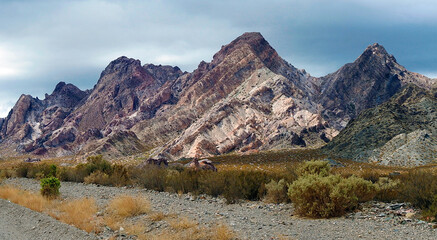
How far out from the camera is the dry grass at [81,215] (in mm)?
13398

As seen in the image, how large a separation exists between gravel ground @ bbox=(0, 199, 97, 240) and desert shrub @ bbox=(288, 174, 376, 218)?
8.82 metres

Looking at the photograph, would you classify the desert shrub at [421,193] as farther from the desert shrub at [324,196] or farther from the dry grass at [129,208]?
the dry grass at [129,208]

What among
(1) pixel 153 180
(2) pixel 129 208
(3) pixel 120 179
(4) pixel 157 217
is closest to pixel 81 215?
(2) pixel 129 208

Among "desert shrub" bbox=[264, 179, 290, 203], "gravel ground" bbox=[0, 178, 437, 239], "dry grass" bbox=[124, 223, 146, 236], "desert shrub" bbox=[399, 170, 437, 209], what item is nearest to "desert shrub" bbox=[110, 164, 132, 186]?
"gravel ground" bbox=[0, 178, 437, 239]

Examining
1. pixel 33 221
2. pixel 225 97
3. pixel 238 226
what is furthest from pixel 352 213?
pixel 225 97

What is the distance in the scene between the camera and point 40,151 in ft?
654

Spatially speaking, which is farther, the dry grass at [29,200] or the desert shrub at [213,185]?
the desert shrub at [213,185]

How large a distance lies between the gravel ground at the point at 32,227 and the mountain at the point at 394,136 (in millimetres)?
67955

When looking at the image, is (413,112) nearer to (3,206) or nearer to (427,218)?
(427,218)

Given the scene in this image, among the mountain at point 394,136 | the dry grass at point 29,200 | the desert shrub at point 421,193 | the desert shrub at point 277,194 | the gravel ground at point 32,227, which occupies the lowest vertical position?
the gravel ground at point 32,227

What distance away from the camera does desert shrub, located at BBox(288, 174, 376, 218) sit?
13.6 m

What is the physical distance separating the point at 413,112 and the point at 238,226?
9246 cm

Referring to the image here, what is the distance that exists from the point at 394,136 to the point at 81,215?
257ft

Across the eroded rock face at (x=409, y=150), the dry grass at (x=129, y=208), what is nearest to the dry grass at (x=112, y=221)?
the dry grass at (x=129, y=208)
